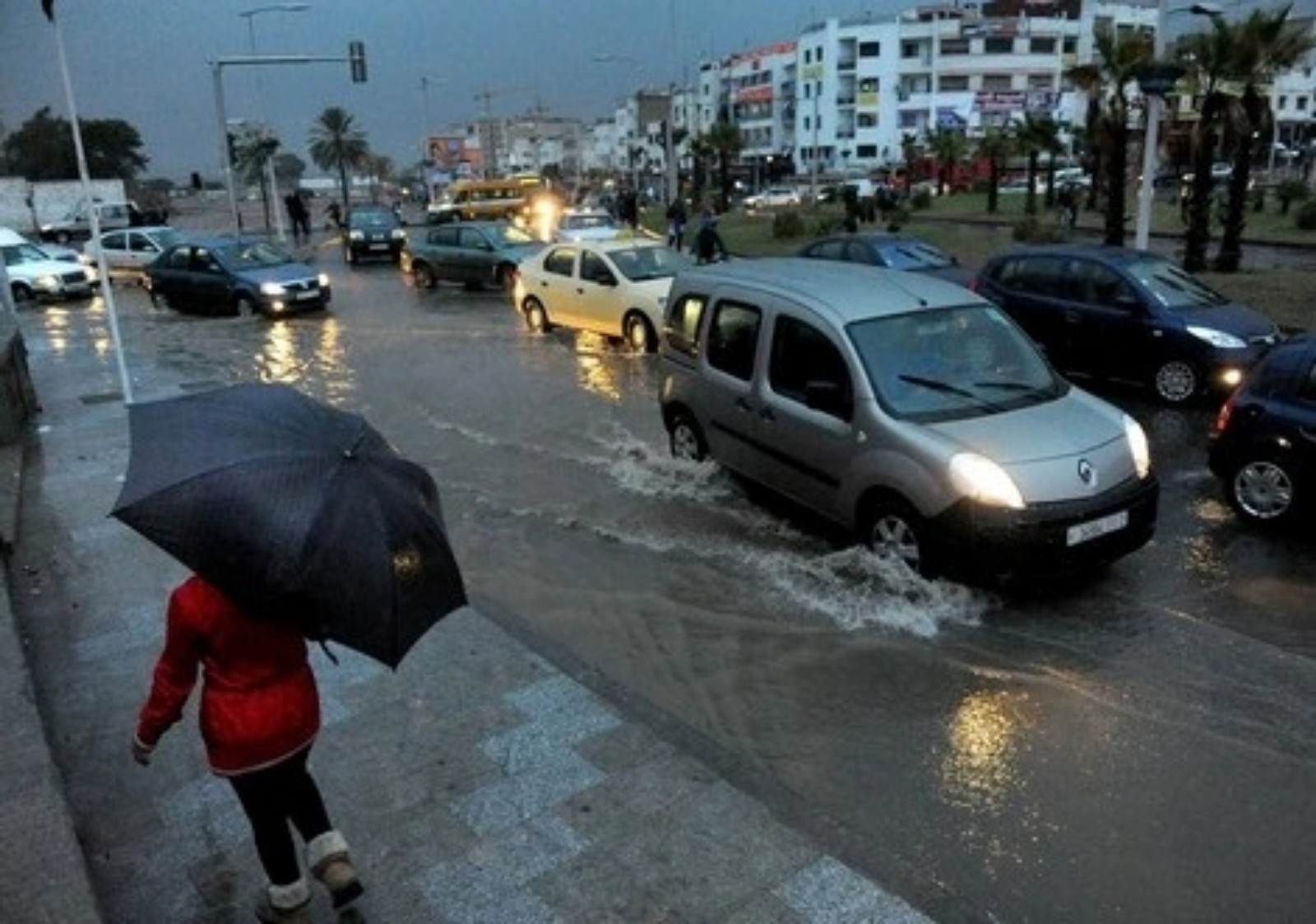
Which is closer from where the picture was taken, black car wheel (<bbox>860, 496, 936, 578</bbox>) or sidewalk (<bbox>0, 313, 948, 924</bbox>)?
sidewalk (<bbox>0, 313, 948, 924</bbox>)

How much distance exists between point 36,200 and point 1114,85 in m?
57.9

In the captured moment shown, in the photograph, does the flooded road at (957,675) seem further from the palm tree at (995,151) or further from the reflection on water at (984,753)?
the palm tree at (995,151)

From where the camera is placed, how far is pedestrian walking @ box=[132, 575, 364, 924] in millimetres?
3057

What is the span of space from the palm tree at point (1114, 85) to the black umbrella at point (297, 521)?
72.1 feet

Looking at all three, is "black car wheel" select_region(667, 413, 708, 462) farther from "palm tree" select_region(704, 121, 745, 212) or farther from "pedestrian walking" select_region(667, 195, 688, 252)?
"palm tree" select_region(704, 121, 745, 212)

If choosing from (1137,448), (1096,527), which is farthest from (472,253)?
(1096,527)

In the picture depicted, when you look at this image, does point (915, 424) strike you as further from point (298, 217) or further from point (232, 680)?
point (298, 217)

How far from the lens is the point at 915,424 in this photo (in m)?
6.57

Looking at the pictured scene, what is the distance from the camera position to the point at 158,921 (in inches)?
147

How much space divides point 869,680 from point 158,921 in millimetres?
3452

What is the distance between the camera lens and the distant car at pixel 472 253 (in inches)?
953

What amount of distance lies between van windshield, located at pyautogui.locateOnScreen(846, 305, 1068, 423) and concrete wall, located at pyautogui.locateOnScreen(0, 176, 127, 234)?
2333 inches

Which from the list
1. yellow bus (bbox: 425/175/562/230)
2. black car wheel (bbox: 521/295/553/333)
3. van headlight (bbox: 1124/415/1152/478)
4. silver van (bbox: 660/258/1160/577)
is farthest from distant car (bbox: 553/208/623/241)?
van headlight (bbox: 1124/415/1152/478)

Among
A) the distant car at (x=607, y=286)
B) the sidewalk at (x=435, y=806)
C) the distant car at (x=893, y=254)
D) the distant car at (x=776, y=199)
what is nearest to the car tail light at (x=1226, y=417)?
the sidewalk at (x=435, y=806)
